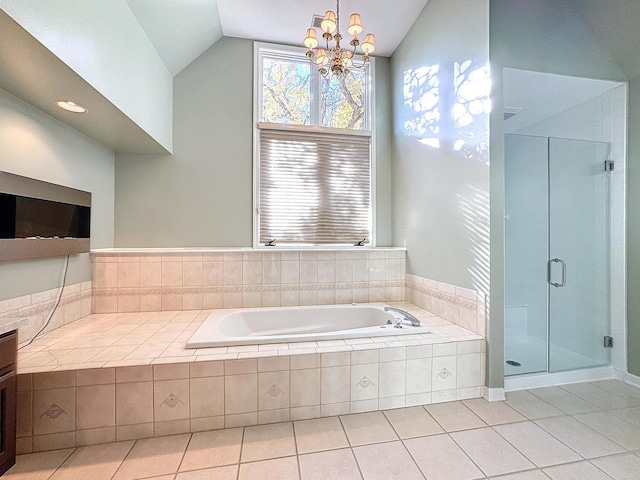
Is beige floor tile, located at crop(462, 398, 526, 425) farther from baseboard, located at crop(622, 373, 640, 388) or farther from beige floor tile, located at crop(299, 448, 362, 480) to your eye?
baseboard, located at crop(622, 373, 640, 388)

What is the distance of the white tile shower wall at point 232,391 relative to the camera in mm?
1520

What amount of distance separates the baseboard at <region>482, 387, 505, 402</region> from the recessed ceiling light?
10.9 ft

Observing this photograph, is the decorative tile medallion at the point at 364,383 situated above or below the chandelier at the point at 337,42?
below

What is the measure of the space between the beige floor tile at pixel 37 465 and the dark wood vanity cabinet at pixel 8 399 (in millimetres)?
37

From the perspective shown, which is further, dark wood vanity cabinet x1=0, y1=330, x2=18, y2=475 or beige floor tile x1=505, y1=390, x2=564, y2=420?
beige floor tile x1=505, y1=390, x2=564, y2=420

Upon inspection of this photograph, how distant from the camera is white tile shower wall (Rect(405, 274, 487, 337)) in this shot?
2.07 m

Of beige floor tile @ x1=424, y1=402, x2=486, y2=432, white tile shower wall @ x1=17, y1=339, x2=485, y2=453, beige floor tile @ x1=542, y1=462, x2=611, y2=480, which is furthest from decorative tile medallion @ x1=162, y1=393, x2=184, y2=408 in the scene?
beige floor tile @ x1=542, y1=462, x2=611, y2=480

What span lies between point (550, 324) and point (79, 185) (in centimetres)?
416

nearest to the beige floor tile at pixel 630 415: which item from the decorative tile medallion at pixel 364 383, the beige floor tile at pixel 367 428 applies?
the beige floor tile at pixel 367 428

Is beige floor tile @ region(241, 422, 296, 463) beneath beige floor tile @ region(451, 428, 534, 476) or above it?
beneath

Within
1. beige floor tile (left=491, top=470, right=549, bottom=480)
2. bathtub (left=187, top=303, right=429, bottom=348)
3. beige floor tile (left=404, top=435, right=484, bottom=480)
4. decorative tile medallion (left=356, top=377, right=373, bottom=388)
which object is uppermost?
bathtub (left=187, top=303, right=429, bottom=348)

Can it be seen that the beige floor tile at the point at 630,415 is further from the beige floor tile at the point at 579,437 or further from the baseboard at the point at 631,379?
the baseboard at the point at 631,379

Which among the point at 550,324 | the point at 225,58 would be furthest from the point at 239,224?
the point at 550,324

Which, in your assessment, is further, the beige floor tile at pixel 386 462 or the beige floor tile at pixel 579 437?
the beige floor tile at pixel 579 437
